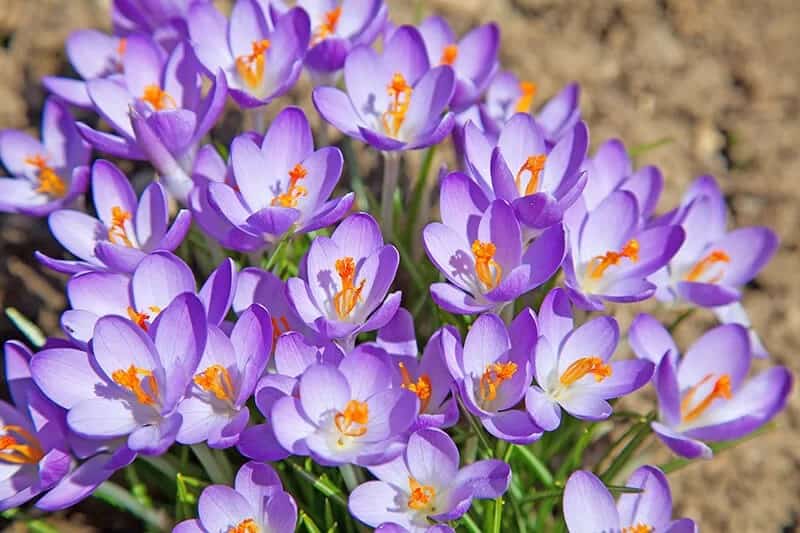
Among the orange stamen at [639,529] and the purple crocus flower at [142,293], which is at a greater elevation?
the purple crocus flower at [142,293]

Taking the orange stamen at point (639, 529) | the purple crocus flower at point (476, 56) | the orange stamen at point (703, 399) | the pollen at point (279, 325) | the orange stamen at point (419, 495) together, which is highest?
the purple crocus flower at point (476, 56)

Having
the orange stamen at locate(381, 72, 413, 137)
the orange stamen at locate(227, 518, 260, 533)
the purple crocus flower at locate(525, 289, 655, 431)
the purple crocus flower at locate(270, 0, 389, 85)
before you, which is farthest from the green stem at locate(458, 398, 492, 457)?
the purple crocus flower at locate(270, 0, 389, 85)

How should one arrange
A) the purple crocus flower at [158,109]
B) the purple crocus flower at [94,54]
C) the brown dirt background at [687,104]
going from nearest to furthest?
the purple crocus flower at [158,109] → the purple crocus flower at [94,54] → the brown dirt background at [687,104]

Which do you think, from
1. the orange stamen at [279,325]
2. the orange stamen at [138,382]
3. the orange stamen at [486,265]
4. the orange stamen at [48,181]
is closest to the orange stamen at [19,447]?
the orange stamen at [138,382]

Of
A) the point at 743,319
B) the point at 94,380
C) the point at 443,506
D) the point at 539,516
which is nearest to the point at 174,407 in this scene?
the point at 94,380

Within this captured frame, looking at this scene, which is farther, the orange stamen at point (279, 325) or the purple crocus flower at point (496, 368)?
Answer: the orange stamen at point (279, 325)

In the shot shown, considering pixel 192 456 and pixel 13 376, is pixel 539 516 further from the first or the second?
pixel 13 376

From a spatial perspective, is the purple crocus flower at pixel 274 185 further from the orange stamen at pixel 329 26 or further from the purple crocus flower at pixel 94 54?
the purple crocus flower at pixel 94 54
